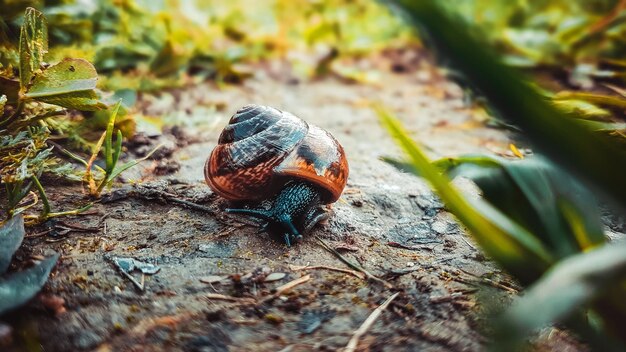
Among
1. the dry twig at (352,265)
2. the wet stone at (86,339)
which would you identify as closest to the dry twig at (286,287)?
the dry twig at (352,265)

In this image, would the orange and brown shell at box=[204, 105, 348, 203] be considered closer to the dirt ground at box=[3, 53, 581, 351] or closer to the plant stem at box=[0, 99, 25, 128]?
the dirt ground at box=[3, 53, 581, 351]

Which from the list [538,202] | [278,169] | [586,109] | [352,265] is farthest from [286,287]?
[586,109]

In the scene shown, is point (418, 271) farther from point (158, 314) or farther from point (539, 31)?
point (539, 31)

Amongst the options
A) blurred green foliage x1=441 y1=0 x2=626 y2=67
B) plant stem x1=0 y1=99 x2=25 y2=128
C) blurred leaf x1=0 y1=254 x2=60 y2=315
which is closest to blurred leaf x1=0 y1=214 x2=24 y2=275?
blurred leaf x1=0 y1=254 x2=60 y2=315

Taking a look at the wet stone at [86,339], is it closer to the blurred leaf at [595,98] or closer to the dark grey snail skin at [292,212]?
the dark grey snail skin at [292,212]

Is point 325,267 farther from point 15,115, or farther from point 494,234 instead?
point 15,115

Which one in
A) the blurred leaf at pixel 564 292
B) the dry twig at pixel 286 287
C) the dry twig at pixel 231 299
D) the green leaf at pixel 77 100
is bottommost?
the dry twig at pixel 231 299

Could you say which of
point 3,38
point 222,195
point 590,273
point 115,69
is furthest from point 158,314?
point 115,69
